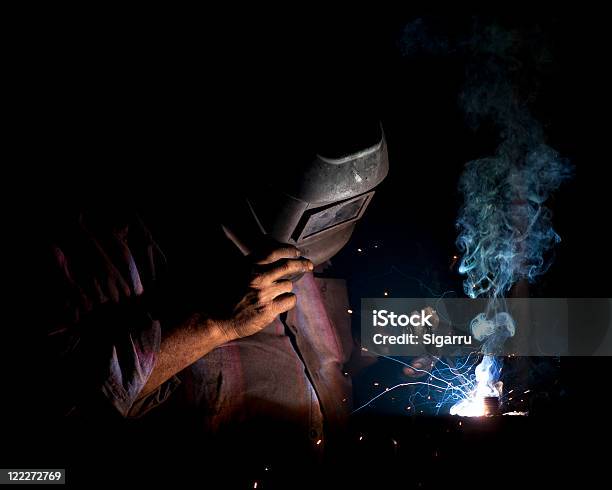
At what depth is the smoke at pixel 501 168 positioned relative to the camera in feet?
13.6

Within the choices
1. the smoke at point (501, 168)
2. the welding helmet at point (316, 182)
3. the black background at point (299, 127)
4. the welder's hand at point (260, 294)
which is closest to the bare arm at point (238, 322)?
the welder's hand at point (260, 294)

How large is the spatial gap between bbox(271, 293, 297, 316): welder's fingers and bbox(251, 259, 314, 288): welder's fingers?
0.15m

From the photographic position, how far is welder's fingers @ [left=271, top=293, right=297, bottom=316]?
2.81 m

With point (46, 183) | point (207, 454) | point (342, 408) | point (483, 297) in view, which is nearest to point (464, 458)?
point (342, 408)

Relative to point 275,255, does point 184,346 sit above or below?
below

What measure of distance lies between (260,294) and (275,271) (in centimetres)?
16

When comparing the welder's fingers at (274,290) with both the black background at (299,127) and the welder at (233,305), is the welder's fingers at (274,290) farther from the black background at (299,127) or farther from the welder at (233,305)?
the black background at (299,127)

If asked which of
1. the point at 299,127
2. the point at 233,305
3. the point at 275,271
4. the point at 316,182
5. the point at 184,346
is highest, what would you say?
the point at 299,127

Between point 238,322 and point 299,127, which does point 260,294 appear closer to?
point 238,322

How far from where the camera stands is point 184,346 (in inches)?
102

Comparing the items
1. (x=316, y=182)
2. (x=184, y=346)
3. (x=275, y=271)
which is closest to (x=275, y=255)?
(x=275, y=271)

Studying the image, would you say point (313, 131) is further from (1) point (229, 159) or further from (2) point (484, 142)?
(2) point (484, 142)

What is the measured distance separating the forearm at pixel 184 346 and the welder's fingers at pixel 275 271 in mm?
343

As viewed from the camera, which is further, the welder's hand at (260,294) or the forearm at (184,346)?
the welder's hand at (260,294)
